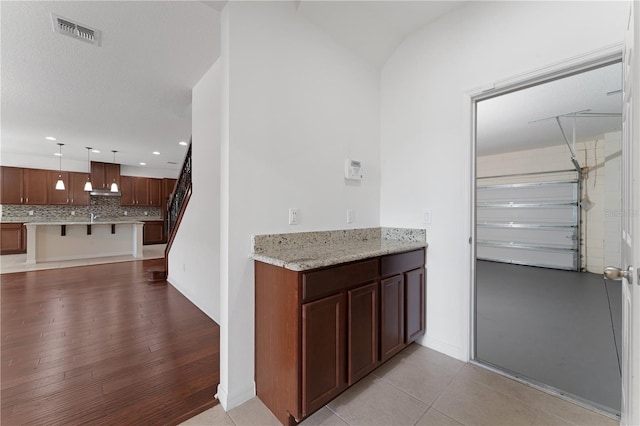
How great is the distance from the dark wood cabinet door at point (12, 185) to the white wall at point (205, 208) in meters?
6.85

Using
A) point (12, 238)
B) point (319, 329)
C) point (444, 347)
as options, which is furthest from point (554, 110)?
point (12, 238)

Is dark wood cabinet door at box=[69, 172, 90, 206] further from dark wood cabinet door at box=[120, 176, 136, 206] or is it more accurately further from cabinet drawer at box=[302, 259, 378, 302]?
cabinet drawer at box=[302, 259, 378, 302]

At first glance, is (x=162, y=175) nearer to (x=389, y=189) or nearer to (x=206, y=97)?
(x=206, y=97)

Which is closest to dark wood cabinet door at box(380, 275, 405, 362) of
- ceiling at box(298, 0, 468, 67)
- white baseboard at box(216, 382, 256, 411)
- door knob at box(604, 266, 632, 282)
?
white baseboard at box(216, 382, 256, 411)

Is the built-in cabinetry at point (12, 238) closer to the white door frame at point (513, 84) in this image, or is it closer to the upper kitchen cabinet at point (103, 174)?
the upper kitchen cabinet at point (103, 174)

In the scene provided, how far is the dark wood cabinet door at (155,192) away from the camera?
9.11 meters

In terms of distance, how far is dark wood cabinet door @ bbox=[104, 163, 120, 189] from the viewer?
315 inches

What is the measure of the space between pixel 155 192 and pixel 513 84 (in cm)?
1035

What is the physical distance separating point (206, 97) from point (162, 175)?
792cm

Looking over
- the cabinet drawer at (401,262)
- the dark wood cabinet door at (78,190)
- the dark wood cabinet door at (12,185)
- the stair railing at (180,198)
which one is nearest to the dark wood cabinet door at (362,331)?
the cabinet drawer at (401,262)

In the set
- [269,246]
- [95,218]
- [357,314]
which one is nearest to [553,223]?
[357,314]

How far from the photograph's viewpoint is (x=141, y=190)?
29.2ft

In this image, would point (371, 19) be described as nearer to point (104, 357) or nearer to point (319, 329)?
point (319, 329)

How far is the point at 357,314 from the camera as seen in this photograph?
1.70 m
